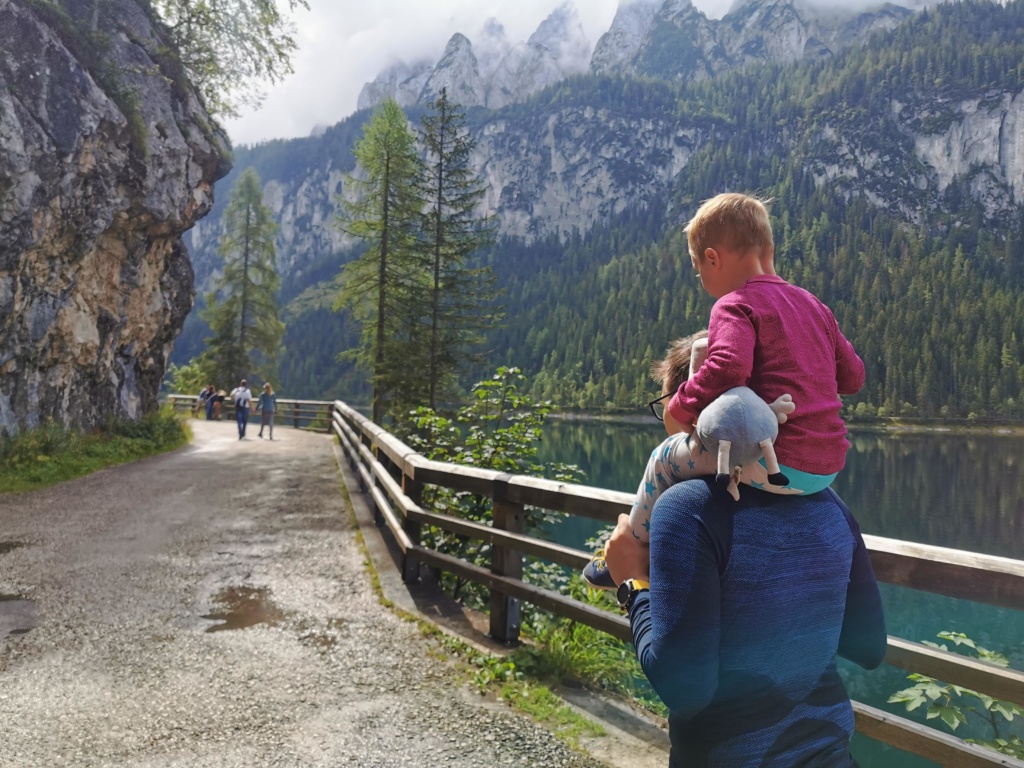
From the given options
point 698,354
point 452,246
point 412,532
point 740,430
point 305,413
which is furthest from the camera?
point 305,413

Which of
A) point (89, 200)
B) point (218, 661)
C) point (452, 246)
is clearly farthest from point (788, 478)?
point (452, 246)

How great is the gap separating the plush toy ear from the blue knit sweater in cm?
27

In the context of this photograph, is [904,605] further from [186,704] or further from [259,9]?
[259,9]

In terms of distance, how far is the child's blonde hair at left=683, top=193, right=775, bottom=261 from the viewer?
156 cm

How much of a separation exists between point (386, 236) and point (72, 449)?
1392cm

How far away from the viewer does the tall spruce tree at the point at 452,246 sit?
79.0 feet

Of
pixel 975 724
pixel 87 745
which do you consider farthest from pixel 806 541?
pixel 975 724

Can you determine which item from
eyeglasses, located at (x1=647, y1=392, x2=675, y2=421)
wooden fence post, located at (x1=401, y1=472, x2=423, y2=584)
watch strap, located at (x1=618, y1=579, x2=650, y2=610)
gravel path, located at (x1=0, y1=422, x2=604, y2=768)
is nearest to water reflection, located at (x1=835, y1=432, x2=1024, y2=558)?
wooden fence post, located at (x1=401, y1=472, x2=423, y2=584)

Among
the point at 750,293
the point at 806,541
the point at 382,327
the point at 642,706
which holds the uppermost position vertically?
the point at 382,327

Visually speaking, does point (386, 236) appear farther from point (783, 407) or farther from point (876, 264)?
point (876, 264)

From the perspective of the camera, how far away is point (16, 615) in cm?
490

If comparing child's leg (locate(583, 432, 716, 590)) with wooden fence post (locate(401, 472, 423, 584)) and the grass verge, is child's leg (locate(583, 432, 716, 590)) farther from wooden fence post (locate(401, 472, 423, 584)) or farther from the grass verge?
the grass verge

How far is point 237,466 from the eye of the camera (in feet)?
45.0

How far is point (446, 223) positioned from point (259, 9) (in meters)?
9.06
